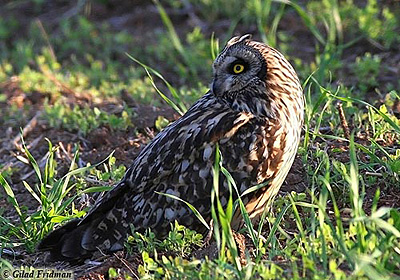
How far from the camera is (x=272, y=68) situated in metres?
5.07

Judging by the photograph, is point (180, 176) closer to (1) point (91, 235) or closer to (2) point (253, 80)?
(1) point (91, 235)

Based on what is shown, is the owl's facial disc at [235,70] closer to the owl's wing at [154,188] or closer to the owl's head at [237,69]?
the owl's head at [237,69]

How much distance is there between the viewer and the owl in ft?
15.6

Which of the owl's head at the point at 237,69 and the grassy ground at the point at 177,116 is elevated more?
the owl's head at the point at 237,69

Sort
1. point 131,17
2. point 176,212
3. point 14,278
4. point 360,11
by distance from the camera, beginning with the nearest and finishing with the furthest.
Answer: point 14,278
point 176,212
point 360,11
point 131,17

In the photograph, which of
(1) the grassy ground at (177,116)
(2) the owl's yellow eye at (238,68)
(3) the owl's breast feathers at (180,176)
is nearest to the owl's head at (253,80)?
(2) the owl's yellow eye at (238,68)

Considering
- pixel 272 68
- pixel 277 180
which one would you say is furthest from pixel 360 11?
pixel 277 180

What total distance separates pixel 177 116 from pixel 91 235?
1.83 meters

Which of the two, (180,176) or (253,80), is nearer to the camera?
(180,176)

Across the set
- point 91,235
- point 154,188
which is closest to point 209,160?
point 154,188

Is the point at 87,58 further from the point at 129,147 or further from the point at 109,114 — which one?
the point at 129,147

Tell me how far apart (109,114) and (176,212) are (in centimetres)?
225

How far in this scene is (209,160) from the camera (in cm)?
480

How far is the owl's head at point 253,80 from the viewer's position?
4996mm
